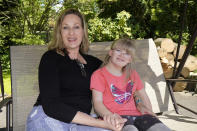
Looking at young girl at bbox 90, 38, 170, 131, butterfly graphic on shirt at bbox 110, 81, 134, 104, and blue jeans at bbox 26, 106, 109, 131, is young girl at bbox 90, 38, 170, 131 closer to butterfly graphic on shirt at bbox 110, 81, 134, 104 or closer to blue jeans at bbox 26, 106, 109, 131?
butterfly graphic on shirt at bbox 110, 81, 134, 104

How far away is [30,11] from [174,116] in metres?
5.88

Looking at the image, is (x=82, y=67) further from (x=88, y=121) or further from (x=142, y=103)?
(x=142, y=103)

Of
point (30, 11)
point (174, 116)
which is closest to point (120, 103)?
point (174, 116)

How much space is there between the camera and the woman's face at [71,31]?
5.80 ft

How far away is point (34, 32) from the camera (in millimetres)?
7496

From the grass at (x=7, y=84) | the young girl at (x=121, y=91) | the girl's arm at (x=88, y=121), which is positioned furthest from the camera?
the grass at (x=7, y=84)

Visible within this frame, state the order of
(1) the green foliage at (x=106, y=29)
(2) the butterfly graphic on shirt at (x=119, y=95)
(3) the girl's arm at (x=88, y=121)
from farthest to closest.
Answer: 1. (1) the green foliage at (x=106, y=29)
2. (2) the butterfly graphic on shirt at (x=119, y=95)
3. (3) the girl's arm at (x=88, y=121)

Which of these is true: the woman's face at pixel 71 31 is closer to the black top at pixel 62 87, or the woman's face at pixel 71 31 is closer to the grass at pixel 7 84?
the black top at pixel 62 87

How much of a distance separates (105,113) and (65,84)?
348 mm

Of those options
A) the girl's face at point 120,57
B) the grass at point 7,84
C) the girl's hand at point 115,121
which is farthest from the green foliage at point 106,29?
the girl's hand at point 115,121

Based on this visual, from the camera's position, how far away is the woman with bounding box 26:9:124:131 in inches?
60.4

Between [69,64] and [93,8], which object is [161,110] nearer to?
[69,64]

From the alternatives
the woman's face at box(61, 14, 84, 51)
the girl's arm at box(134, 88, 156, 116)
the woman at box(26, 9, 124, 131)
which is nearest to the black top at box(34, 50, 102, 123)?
the woman at box(26, 9, 124, 131)

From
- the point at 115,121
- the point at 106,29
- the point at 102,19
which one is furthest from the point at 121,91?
the point at 102,19
